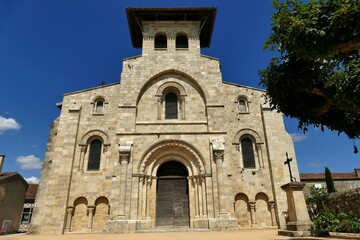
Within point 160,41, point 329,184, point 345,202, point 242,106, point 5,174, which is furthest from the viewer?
point 329,184

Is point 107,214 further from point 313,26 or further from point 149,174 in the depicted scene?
point 313,26

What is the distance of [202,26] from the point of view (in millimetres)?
20062

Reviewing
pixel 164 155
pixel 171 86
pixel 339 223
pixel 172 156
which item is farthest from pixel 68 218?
pixel 339 223

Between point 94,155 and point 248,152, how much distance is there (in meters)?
9.65

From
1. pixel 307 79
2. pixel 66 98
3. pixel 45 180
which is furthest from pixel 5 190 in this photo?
pixel 307 79

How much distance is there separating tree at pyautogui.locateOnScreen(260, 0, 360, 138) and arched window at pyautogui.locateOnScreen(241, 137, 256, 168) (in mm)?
7250

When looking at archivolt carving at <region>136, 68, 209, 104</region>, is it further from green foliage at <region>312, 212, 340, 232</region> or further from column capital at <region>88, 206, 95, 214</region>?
green foliage at <region>312, 212, 340, 232</region>

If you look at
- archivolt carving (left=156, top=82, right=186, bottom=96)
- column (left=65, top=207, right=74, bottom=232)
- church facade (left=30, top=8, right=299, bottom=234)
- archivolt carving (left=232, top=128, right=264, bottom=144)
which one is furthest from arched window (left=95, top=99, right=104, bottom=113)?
archivolt carving (left=232, top=128, right=264, bottom=144)

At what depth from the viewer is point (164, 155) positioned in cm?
1520

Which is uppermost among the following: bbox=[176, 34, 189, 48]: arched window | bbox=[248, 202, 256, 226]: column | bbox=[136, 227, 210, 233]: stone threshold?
bbox=[176, 34, 189, 48]: arched window

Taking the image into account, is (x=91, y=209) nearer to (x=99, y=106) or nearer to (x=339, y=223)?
(x=99, y=106)

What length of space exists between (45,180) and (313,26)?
615 inches

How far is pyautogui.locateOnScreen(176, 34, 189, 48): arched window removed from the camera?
19.3m

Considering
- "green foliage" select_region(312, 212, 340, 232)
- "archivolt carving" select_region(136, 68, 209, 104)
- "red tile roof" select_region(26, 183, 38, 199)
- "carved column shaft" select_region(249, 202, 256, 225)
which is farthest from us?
"red tile roof" select_region(26, 183, 38, 199)
